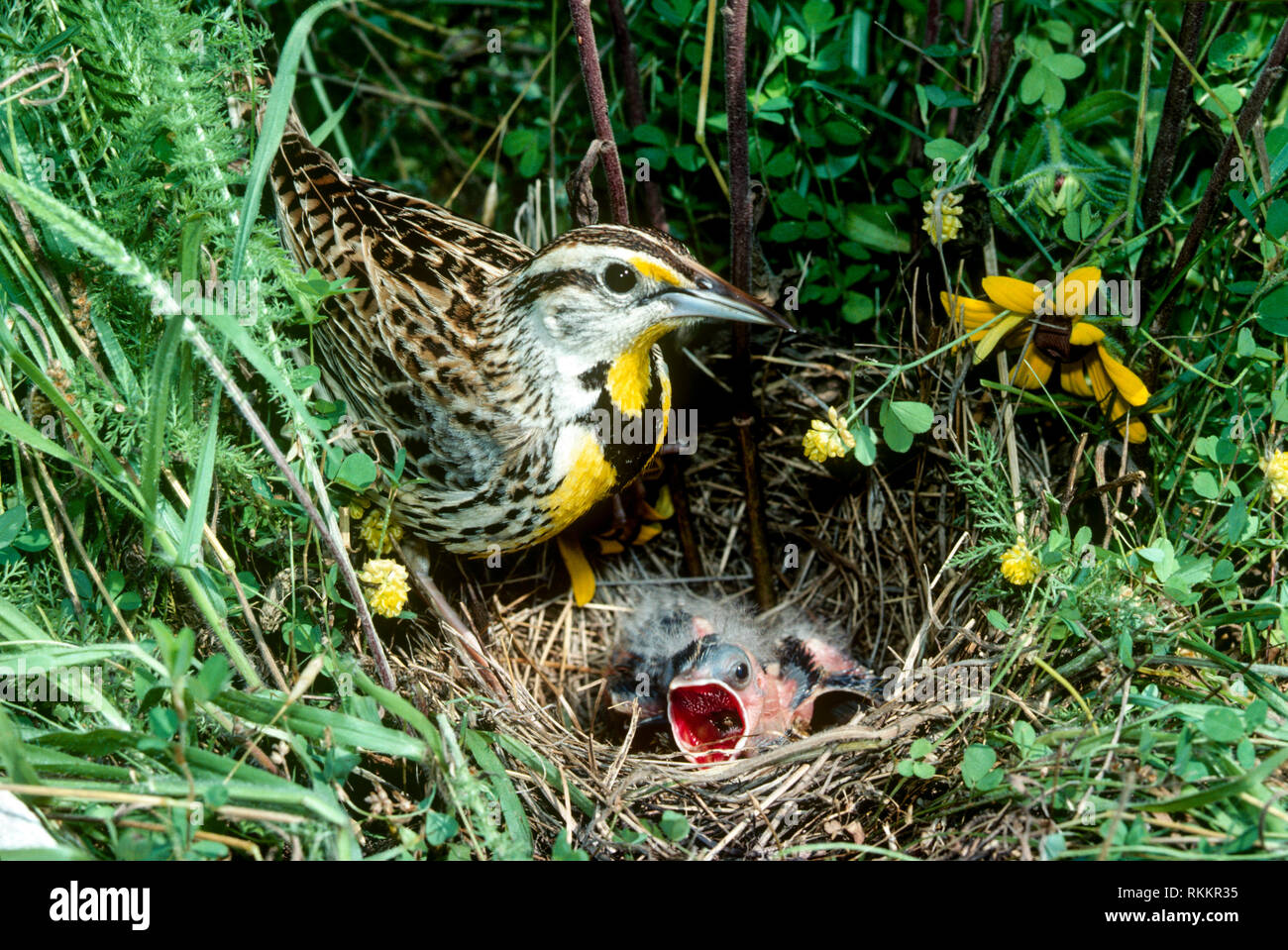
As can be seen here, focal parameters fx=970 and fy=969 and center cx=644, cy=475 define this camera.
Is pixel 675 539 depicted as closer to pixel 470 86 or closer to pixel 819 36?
pixel 819 36

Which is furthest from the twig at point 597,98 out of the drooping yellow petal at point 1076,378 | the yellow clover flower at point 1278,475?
the yellow clover flower at point 1278,475

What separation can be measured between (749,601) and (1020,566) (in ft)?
4.07

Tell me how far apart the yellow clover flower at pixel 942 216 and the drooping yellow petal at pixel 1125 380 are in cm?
51

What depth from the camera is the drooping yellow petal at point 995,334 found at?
2.56 m

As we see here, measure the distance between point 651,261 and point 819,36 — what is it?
1.36 metres

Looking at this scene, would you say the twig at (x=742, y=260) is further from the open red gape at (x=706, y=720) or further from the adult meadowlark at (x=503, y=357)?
the open red gape at (x=706, y=720)

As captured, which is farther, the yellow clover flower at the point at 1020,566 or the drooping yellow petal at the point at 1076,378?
the drooping yellow petal at the point at 1076,378

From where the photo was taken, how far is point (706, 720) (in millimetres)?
2889

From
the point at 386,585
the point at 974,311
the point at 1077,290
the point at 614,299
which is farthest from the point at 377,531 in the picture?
the point at 1077,290

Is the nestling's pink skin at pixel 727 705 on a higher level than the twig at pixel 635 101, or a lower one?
lower

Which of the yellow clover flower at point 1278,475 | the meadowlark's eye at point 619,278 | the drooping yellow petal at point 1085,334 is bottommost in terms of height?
the yellow clover flower at point 1278,475

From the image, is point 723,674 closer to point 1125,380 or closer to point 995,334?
point 995,334

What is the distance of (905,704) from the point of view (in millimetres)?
2559
